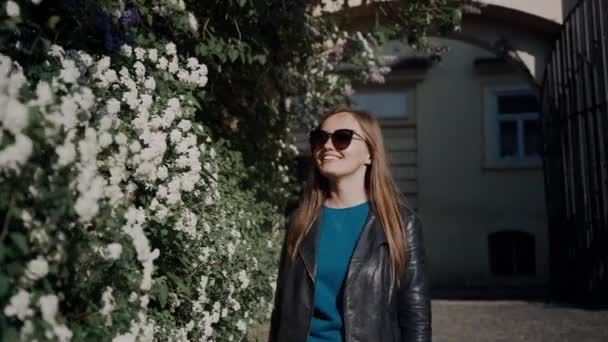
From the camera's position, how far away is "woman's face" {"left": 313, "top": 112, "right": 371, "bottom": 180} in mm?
2865

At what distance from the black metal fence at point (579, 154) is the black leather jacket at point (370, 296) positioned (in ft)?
20.6

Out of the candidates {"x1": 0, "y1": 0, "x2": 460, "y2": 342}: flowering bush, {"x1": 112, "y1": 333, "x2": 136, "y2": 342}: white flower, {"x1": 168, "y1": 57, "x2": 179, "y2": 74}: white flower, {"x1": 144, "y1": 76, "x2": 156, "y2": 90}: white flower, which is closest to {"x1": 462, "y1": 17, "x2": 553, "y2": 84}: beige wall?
{"x1": 0, "y1": 0, "x2": 460, "y2": 342}: flowering bush

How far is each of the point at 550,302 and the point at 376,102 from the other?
27.2 ft

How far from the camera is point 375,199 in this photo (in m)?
2.82

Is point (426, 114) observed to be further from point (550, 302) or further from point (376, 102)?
point (550, 302)

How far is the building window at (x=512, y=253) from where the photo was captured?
16078 mm

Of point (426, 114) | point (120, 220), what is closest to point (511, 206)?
point (426, 114)

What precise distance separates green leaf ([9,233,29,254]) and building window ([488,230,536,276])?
15.5 metres

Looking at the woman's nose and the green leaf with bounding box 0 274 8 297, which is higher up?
the woman's nose

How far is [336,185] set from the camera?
9.50 feet

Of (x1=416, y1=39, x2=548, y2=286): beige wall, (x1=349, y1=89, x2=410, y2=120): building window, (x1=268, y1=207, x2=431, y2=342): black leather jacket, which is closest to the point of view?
(x1=268, y1=207, x2=431, y2=342): black leather jacket

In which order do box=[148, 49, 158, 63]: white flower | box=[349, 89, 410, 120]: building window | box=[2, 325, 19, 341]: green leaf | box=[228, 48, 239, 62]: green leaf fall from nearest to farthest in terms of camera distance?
box=[2, 325, 19, 341]: green leaf
box=[148, 49, 158, 63]: white flower
box=[228, 48, 239, 62]: green leaf
box=[349, 89, 410, 120]: building window

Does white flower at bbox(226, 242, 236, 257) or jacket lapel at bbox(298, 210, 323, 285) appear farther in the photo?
white flower at bbox(226, 242, 236, 257)

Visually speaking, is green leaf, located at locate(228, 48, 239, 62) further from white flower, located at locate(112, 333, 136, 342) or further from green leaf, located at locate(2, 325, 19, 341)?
green leaf, located at locate(2, 325, 19, 341)
